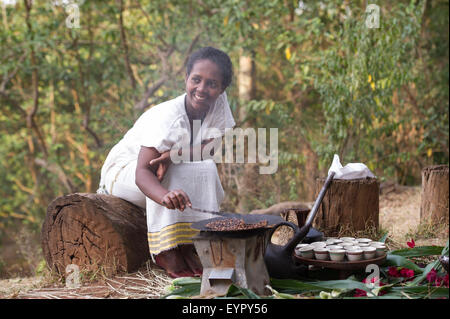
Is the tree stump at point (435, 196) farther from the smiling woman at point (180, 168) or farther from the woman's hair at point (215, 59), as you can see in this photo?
the woman's hair at point (215, 59)

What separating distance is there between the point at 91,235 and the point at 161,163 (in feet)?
2.16

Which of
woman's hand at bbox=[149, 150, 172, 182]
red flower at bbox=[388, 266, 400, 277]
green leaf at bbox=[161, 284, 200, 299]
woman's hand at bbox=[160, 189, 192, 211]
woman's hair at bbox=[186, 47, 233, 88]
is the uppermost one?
woman's hair at bbox=[186, 47, 233, 88]

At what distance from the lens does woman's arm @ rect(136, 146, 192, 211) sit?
2426 mm

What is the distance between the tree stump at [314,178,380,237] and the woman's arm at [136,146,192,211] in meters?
1.40

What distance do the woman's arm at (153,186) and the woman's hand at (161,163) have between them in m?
0.02

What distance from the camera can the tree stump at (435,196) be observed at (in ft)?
14.1

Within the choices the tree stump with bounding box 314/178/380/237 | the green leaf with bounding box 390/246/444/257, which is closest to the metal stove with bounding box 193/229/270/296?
the green leaf with bounding box 390/246/444/257

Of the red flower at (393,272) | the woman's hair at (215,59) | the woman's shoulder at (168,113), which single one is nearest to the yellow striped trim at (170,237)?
the woman's shoulder at (168,113)

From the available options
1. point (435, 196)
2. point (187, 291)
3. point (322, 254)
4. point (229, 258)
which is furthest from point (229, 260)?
point (435, 196)

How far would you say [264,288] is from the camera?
2.36 m

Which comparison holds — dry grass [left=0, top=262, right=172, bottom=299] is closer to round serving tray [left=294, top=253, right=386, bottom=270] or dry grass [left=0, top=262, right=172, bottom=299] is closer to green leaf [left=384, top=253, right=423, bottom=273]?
round serving tray [left=294, top=253, right=386, bottom=270]

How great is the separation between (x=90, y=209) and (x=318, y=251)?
1370 mm

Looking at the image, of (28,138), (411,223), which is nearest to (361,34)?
(411,223)
